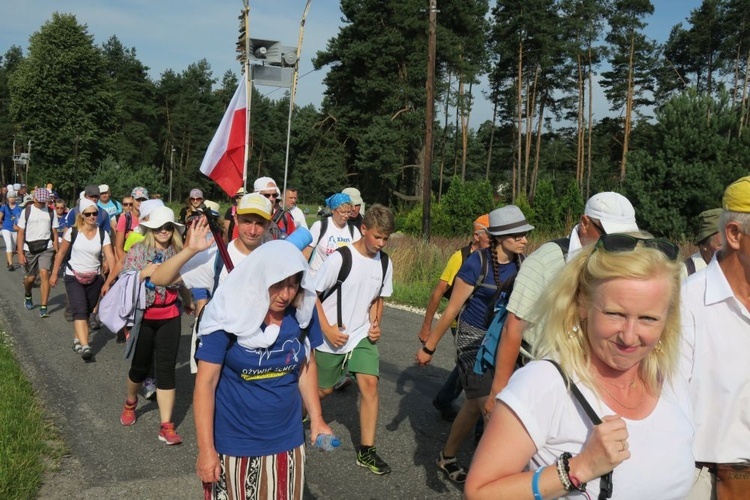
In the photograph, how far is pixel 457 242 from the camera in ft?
56.2

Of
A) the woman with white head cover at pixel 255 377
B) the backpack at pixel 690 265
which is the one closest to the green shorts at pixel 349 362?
the woman with white head cover at pixel 255 377

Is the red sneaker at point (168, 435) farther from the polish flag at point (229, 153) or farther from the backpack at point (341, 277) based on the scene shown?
the polish flag at point (229, 153)

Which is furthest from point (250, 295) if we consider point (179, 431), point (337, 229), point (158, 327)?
point (337, 229)

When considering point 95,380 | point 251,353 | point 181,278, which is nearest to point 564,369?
point 251,353

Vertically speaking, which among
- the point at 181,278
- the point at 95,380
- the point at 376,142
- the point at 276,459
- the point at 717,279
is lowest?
the point at 95,380

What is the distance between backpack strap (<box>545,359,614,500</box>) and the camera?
5.03ft

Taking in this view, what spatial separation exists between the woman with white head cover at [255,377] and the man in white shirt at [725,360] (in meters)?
1.52

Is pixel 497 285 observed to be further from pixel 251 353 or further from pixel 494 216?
pixel 251 353

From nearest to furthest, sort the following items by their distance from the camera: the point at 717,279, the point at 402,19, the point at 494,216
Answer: the point at 717,279 → the point at 494,216 → the point at 402,19

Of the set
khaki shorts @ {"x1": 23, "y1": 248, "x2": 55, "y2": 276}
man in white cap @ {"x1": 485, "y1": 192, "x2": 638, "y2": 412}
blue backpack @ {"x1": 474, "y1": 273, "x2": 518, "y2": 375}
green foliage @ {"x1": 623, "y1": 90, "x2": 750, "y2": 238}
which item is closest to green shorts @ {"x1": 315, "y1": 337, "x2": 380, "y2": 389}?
blue backpack @ {"x1": 474, "y1": 273, "x2": 518, "y2": 375}

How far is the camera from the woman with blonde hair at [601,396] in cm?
151

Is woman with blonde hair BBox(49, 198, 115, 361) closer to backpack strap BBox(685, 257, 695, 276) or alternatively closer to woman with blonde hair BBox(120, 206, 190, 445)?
woman with blonde hair BBox(120, 206, 190, 445)

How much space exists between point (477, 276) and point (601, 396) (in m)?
2.51

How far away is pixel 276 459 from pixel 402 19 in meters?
35.7
